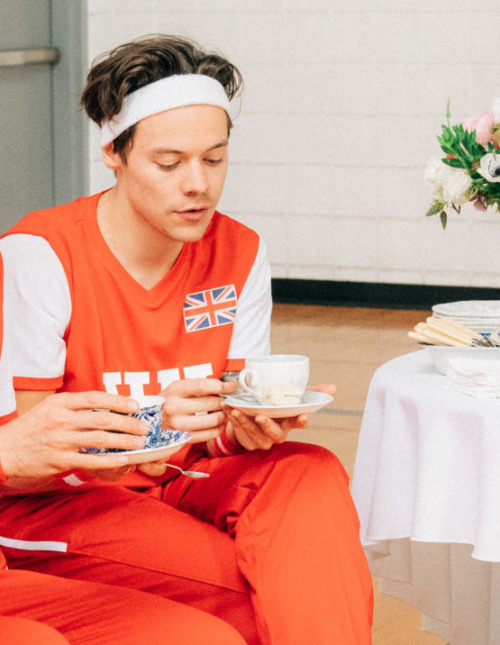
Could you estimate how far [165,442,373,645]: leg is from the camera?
146 cm

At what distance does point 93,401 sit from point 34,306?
426 millimetres

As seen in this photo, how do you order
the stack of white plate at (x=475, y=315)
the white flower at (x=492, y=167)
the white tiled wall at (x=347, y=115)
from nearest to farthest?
the white flower at (x=492, y=167)
the stack of white plate at (x=475, y=315)
the white tiled wall at (x=347, y=115)

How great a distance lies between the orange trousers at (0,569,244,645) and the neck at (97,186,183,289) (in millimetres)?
592

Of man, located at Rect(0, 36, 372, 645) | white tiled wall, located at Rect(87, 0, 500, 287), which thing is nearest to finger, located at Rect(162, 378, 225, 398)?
man, located at Rect(0, 36, 372, 645)

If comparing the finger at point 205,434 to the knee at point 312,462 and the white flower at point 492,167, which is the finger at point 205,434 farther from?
the white flower at point 492,167

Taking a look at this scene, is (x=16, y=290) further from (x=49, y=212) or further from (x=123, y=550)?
(x=123, y=550)

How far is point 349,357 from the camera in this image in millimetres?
5223

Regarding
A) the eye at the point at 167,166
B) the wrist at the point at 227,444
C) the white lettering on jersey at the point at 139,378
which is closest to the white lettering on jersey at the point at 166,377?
the white lettering on jersey at the point at 139,378

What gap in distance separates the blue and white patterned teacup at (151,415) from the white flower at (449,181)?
935mm

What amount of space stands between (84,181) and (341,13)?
1853 millimetres

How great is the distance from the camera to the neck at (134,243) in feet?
6.08

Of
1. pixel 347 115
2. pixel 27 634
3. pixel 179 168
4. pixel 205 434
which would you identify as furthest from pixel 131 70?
pixel 347 115

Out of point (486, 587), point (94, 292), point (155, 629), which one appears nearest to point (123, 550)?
point (155, 629)

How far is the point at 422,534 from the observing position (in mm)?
1904
